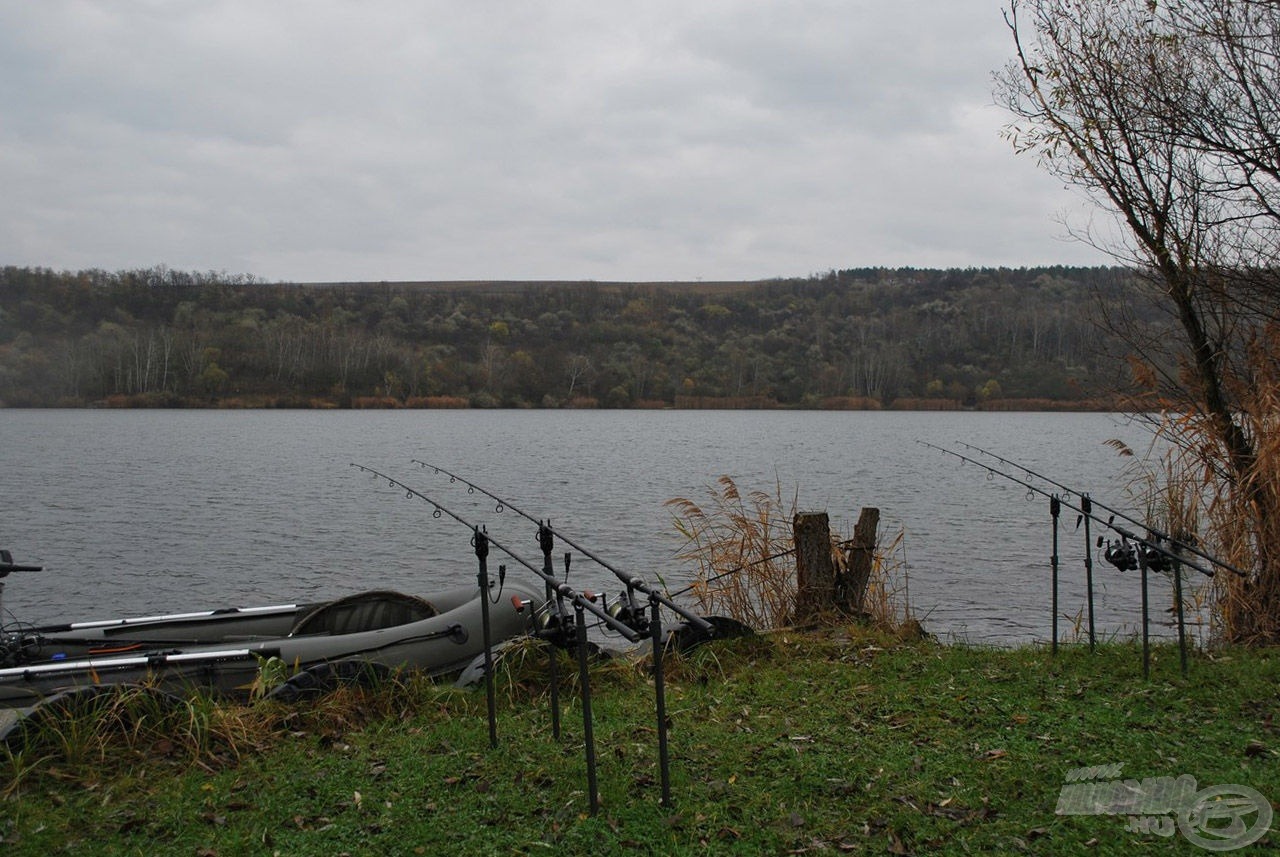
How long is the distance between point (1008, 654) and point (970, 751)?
2641mm

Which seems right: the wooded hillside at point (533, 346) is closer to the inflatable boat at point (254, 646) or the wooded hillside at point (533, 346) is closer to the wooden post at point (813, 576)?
the wooden post at point (813, 576)

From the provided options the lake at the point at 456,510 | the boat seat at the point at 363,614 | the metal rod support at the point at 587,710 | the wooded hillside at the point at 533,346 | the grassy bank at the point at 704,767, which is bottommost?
the lake at the point at 456,510

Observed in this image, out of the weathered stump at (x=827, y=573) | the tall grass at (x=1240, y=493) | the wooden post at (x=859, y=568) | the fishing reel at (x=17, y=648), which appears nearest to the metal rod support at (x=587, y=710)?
the weathered stump at (x=827, y=573)

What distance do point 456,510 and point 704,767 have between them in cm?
1933

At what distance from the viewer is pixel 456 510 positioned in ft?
77.5

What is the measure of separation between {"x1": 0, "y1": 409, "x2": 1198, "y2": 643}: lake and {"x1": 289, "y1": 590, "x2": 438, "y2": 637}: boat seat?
17.3 feet

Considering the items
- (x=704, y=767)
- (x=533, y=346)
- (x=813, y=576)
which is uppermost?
(x=533, y=346)

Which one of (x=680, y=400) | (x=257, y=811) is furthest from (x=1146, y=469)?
(x=680, y=400)

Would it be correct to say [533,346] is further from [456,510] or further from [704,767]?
[704,767]

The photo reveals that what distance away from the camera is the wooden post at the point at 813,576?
8602 mm

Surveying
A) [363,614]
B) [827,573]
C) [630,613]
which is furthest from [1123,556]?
[363,614]

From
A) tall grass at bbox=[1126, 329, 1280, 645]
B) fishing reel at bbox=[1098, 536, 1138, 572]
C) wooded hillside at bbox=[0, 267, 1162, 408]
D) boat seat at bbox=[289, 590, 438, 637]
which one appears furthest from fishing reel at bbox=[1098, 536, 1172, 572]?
wooded hillside at bbox=[0, 267, 1162, 408]

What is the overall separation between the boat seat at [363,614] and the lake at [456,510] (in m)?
5.27

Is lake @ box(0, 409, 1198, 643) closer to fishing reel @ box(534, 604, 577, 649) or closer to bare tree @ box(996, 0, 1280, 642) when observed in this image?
bare tree @ box(996, 0, 1280, 642)
